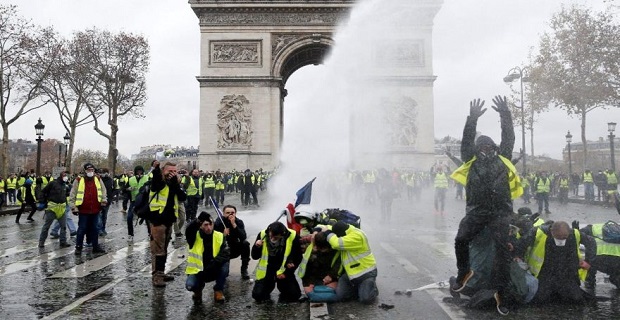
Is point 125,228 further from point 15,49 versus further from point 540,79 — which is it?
point 540,79

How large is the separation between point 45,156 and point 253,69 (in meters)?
82.5

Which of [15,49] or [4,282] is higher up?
[15,49]

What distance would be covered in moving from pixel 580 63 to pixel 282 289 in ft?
99.7

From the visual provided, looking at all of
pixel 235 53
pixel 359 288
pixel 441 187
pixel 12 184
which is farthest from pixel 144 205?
pixel 235 53

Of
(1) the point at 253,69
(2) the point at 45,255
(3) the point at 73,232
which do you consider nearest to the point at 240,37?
(1) the point at 253,69

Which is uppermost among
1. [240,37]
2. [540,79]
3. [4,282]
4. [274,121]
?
[240,37]

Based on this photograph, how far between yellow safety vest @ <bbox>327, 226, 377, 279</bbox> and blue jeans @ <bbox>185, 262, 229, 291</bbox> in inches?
50.9

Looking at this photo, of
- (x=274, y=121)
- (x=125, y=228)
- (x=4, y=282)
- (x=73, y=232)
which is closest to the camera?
(x=4, y=282)

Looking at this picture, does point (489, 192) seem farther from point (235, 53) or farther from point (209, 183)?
point (235, 53)

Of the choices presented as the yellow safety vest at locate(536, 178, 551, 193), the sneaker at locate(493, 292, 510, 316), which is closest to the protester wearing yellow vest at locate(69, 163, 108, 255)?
the sneaker at locate(493, 292, 510, 316)

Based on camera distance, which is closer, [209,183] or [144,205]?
[144,205]

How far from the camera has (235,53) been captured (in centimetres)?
3331

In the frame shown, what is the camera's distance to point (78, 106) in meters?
36.6

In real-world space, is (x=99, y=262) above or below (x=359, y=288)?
below
